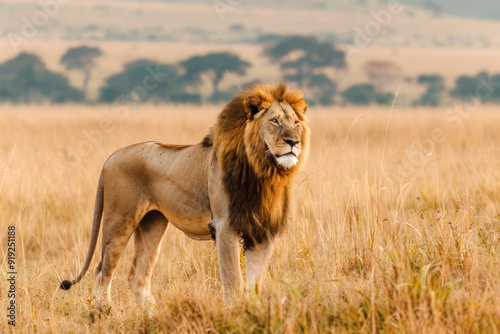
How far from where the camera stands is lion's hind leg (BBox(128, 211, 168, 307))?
5.50m

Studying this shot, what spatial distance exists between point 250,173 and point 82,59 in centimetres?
5074

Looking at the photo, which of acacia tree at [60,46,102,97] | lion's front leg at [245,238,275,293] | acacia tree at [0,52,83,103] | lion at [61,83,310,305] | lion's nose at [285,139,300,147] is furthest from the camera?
acacia tree at [60,46,102,97]

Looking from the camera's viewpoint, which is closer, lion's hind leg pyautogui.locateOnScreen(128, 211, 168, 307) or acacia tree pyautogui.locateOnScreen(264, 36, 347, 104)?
lion's hind leg pyautogui.locateOnScreen(128, 211, 168, 307)

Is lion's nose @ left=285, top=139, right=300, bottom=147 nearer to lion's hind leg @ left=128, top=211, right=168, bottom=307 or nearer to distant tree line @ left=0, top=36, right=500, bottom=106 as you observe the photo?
lion's hind leg @ left=128, top=211, right=168, bottom=307

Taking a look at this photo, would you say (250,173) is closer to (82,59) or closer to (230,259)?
(230,259)

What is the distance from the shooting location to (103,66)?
180 feet

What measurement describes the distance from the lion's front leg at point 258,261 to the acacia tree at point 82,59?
49.1 meters

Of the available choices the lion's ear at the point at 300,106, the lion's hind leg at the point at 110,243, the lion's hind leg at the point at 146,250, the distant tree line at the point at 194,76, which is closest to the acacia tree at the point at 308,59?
the distant tree line at the point at 194,76

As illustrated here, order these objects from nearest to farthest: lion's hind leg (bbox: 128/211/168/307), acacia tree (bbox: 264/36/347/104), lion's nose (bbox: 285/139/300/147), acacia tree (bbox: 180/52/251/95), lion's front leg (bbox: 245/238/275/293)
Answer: lion's nose (bbox: 285/139/300/147) → lion's front leg (bbox: 245/238/275/293) → lion's hind leg (bbox: 128/211/168/307) → acacia tree (bbox: 180/52/251/95) → acacia tree (bbox: 264/36/347/104)

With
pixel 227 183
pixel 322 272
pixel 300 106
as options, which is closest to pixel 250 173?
pixel 227 183

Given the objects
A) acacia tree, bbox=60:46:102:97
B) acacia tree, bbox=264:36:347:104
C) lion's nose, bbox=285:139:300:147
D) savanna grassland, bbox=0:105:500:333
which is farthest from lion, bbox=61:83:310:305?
acacia tree, bbox=60:46:102:97

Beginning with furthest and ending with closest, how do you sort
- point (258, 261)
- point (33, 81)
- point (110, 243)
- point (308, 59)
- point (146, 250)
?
point (308, 59) → point (33, 81) → point (146, 250) → point (110, 243) → point (258, 261)

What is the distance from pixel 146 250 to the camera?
18.2ft

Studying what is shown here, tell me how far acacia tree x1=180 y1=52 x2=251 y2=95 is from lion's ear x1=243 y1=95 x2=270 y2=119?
42769 millimetres
